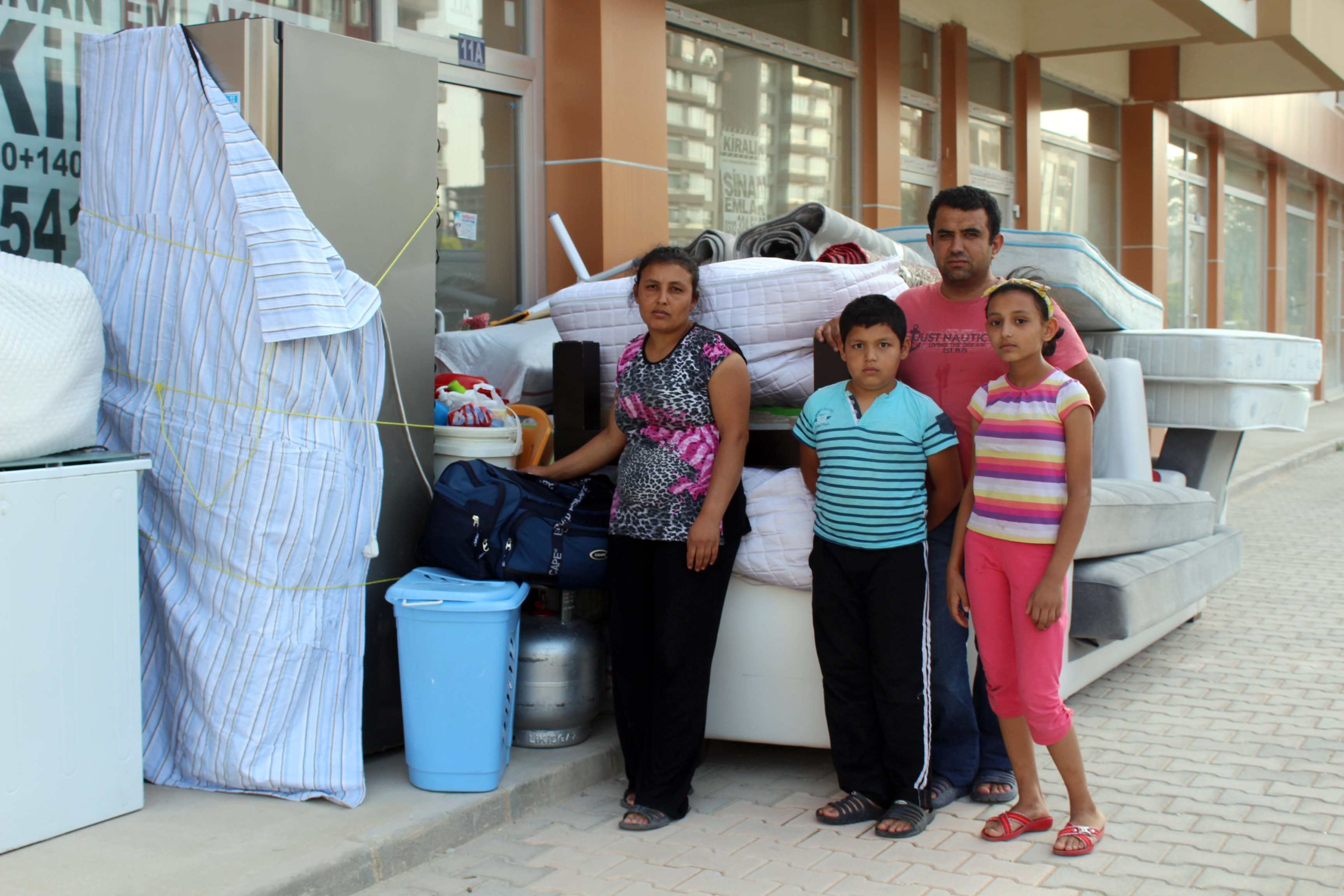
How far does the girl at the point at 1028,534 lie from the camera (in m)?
3.38

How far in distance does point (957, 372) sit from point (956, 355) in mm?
50

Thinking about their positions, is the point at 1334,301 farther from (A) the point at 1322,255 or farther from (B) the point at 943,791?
(B) the point at 943,791

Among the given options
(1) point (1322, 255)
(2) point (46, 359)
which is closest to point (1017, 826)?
(2) point (46, 359)

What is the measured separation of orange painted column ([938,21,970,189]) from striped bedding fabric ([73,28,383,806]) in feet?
26.8

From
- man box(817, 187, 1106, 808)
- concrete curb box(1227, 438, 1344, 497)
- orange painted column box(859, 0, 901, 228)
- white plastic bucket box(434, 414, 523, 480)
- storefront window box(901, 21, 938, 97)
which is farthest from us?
concrete curb box(1227, 438, 1344, 497)

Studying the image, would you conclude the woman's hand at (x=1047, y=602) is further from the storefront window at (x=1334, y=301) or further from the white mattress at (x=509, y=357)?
the storefront window at (x=1334, y=301)

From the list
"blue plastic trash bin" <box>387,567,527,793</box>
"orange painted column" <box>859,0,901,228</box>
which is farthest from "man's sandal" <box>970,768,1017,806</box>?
"orange painted column" <box>859,0,901,228</box>

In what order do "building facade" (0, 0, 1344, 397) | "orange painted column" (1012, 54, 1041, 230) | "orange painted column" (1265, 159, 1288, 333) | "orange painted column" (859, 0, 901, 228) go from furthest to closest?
"orange painted column" (1265, 159, 1288, 333) < "orange painted column" (1012, 54, 1041, 230) < "orange painted column" (859, 0, 901, 228) < "building facade" (0, 0, 1344, 397)

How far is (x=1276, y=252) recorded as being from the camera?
20547 mm

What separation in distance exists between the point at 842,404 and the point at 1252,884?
165 centimetres

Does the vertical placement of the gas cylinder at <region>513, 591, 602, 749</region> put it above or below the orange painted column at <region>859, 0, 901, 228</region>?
below

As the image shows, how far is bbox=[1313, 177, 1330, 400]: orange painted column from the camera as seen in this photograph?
2309 cm

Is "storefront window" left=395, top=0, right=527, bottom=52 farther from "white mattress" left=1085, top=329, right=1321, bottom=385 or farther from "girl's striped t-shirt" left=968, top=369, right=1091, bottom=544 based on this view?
"girl's striped t-shirt" left=968, top=369, right=1091, bottom=544

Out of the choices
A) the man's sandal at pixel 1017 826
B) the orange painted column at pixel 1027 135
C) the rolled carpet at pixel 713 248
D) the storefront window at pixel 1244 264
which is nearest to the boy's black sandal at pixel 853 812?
the man's sandal at pixel 1017 826
